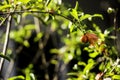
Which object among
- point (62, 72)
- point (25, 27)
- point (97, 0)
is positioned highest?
point (97, 0)

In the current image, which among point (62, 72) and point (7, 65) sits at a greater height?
point (7, 65)

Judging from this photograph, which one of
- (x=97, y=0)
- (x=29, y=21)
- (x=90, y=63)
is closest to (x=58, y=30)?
(x=29, y=21)

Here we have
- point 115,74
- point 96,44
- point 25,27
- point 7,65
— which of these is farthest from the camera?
point 25,27

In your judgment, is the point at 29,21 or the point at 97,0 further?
the point at 29,21

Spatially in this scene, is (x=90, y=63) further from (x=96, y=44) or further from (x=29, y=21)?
(x=29, y=21)

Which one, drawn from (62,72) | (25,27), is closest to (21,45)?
(25,27)

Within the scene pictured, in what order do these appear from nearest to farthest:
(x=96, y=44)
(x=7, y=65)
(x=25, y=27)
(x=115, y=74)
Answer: (x=115, y=74) → (x=96, y=44) → (x=7, y=65) → (x=25, y=27)
